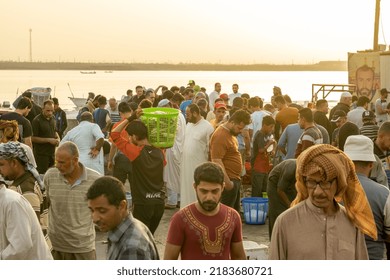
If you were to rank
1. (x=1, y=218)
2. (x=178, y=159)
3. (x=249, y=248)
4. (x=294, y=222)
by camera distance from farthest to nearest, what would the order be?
(x=178, y=159), (x=249, y=248), (x=1, y=218), (x=294, y=222)

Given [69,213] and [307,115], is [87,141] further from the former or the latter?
[69,213]

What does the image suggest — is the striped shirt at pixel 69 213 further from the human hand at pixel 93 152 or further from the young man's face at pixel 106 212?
the human hand at pixel 93 152

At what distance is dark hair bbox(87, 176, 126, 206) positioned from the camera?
11.4ft

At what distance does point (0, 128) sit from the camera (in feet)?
22.6

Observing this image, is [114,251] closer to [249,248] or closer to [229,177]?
[249,248]

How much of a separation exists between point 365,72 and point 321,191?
20.5 m

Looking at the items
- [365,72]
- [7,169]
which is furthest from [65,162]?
[365,72]

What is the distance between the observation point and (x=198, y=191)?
4281 mm

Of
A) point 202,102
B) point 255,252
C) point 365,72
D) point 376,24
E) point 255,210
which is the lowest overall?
point 255,210

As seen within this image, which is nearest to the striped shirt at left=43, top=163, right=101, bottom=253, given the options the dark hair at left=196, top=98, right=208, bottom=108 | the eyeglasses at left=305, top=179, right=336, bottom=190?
the eyeglasses at left=305, top=179, right=336, bottom=190

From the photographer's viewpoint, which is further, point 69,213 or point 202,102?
point 202,102

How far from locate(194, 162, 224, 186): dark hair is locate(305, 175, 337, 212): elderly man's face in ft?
3.58

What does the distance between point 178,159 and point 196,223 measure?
19.1ft
